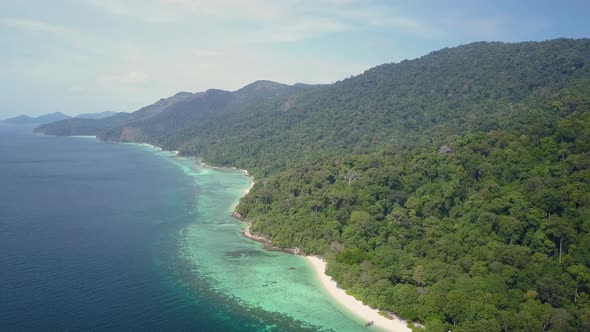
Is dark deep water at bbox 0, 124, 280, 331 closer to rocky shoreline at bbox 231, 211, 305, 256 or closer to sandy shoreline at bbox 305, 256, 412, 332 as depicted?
sandy shoreline at bbox 305, 256, 412, 332

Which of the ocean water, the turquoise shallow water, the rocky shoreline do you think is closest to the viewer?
the ocean water

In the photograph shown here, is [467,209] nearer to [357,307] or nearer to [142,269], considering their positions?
[357,307]

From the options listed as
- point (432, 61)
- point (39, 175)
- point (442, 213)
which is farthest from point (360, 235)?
point (432, 61)

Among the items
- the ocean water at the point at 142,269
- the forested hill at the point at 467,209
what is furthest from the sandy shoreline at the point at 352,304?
the ocean water at the point at 142,269

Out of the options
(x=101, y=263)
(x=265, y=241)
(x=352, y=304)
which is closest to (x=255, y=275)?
(x=265, y=241)

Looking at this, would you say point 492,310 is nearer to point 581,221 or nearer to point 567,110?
point 581,221

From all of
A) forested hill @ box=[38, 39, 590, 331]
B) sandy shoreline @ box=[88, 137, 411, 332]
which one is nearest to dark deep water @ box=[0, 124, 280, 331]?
sandy shoreline @ box=[88, 137, 411, 332]
